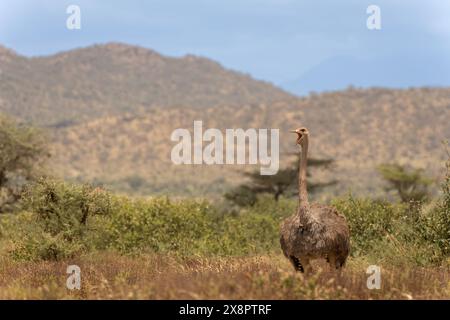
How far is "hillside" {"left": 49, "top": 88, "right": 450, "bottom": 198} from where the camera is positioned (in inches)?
3334

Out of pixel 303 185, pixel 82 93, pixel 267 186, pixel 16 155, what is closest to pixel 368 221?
pixel 303 185

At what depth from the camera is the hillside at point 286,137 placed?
84.7 m

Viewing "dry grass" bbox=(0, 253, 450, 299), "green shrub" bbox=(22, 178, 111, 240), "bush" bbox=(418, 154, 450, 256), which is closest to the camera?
"dry grass" bbox=(0, 253, 450, 299)

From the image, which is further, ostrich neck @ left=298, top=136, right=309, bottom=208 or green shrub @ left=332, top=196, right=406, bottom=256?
green shrub @ left=332, top=196, right=406, bottom=256

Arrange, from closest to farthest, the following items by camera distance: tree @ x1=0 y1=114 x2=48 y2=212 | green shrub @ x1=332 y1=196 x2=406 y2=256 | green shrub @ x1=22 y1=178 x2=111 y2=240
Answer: green shrub @ x1=22 y1=178 x2=111 y2=240 < green shrub @ x1=332 y1=196 x2=406 y2=256 < tree @ x1=0 y1=114 x2=48 y2=212

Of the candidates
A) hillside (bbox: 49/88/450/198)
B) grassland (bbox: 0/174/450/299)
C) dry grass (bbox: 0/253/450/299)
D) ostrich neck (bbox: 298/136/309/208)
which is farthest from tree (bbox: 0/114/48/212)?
hillside (bbox: 49/88/450/198)

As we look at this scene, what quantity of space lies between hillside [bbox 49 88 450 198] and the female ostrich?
64.6 metres

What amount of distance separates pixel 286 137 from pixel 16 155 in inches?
2581

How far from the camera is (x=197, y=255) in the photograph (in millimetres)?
17094

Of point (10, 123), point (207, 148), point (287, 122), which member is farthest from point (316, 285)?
point (287, 122)

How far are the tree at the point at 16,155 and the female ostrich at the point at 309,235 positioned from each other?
18443mm

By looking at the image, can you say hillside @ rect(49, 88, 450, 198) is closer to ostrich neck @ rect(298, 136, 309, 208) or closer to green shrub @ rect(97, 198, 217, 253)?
green shrub @ rect(97, 198, 217, 253)

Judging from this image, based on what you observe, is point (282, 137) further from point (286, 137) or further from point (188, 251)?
point (188, 251)
